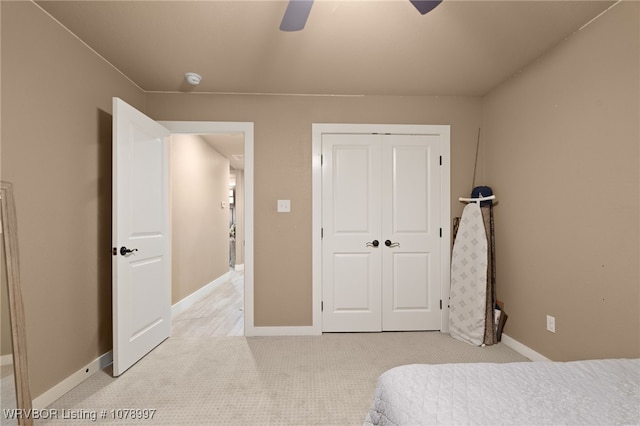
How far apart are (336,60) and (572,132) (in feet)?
5.78

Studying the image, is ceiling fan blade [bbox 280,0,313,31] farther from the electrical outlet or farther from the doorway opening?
the electrical outlet

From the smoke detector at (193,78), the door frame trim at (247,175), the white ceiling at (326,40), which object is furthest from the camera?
the door frame trim at (247,175)

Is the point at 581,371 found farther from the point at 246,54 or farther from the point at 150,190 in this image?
the point at 150,190

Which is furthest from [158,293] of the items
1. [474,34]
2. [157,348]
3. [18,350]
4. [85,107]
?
[474,34]

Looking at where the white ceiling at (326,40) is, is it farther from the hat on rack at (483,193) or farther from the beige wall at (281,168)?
the hat on rack at (483,193)

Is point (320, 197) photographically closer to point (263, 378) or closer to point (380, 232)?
point (380, 232)

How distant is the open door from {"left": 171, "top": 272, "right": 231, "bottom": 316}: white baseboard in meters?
0.89

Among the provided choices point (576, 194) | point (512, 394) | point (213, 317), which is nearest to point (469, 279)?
point (576, 194)

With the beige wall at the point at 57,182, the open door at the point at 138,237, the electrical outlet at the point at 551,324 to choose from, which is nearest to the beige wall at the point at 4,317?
the beige wall at the point at 57,182

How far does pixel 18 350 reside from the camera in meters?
1.68

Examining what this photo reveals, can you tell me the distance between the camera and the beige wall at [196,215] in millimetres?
4043

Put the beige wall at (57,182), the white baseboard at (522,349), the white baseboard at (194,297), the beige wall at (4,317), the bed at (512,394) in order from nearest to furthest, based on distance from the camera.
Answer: the bed at (512,394), the beige wall at (4,317), the beige wall at (57,182), the white baseboard at (522,349), the white baseboard at (194,297)

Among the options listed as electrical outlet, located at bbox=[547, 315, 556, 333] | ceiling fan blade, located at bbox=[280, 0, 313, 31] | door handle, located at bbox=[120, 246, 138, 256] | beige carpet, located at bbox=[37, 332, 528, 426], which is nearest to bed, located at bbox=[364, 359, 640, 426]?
beige carpet, located at bbox=[37, 332, 528, 426]

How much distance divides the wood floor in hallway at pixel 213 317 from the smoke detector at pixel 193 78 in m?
2.41
